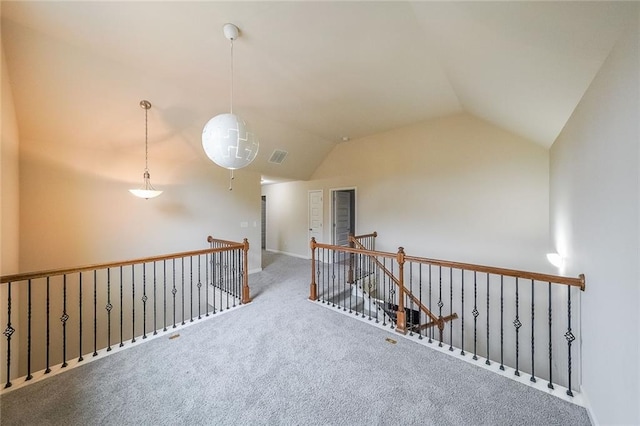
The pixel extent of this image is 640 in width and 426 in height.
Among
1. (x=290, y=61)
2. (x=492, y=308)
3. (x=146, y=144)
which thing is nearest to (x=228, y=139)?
(x=290, y=61)

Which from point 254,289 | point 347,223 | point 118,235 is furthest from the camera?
point 347,223

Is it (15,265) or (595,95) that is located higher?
(595,95)

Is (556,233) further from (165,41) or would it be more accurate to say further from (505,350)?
(165,41)

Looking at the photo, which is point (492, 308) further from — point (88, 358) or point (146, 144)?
point (146, 144)

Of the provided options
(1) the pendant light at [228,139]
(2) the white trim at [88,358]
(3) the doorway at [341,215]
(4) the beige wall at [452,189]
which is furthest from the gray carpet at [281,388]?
(3) the doorway at [341,215]

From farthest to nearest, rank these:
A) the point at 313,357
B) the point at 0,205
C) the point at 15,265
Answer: the point at 15,265 < the point at 0,205 < the point at 313,357

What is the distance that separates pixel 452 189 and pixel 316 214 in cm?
366

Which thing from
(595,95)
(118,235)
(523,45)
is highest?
(523,45)

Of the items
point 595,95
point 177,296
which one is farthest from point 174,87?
point 595,95

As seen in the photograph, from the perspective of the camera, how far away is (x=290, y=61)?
2873 mm

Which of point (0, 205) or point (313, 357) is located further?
point (0, 205)

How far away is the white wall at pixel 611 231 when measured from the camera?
47.6 inches

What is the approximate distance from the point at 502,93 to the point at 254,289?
471cm

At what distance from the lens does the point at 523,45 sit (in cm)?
178
